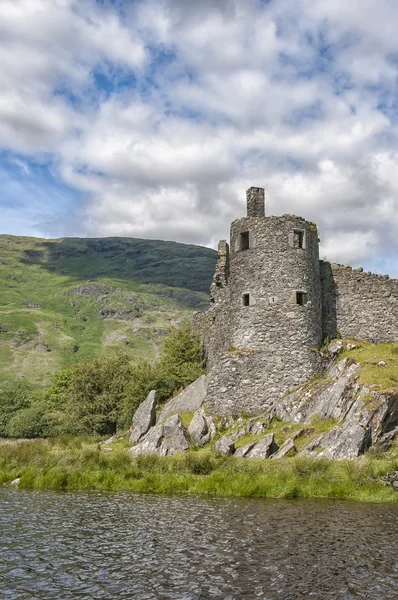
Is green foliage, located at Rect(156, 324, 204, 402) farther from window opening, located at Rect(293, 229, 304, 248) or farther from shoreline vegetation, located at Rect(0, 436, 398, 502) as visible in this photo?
shoreline vegetation, located at Rect(0, 436, 398, 502)

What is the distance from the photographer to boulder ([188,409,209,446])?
29.9 m

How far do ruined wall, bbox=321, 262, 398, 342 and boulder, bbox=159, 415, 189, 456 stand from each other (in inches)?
475

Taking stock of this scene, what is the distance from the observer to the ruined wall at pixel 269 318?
3206cm

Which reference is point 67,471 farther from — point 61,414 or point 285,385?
point 61,414

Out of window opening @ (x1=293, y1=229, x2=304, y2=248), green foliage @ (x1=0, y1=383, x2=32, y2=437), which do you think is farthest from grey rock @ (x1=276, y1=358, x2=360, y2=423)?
green foliage @ (x1=0, y1=383, x2=32, y2=437)

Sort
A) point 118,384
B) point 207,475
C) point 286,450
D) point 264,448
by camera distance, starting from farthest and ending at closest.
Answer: point 118,384 → point 264,448 → point 286,450 → point 207,475

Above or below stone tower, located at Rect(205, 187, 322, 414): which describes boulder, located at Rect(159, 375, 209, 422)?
below

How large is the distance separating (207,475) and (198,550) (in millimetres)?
9715

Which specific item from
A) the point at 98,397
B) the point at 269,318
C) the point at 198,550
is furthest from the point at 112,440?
the point at 198,550

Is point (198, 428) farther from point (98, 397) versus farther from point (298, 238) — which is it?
point (98, 397)

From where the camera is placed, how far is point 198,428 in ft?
100

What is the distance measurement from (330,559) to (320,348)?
21.9 meters

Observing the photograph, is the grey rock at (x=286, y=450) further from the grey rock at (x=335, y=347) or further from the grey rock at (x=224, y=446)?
the grey rock at (x=335, y=347)

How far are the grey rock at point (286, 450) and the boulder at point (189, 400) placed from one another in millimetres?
9625
